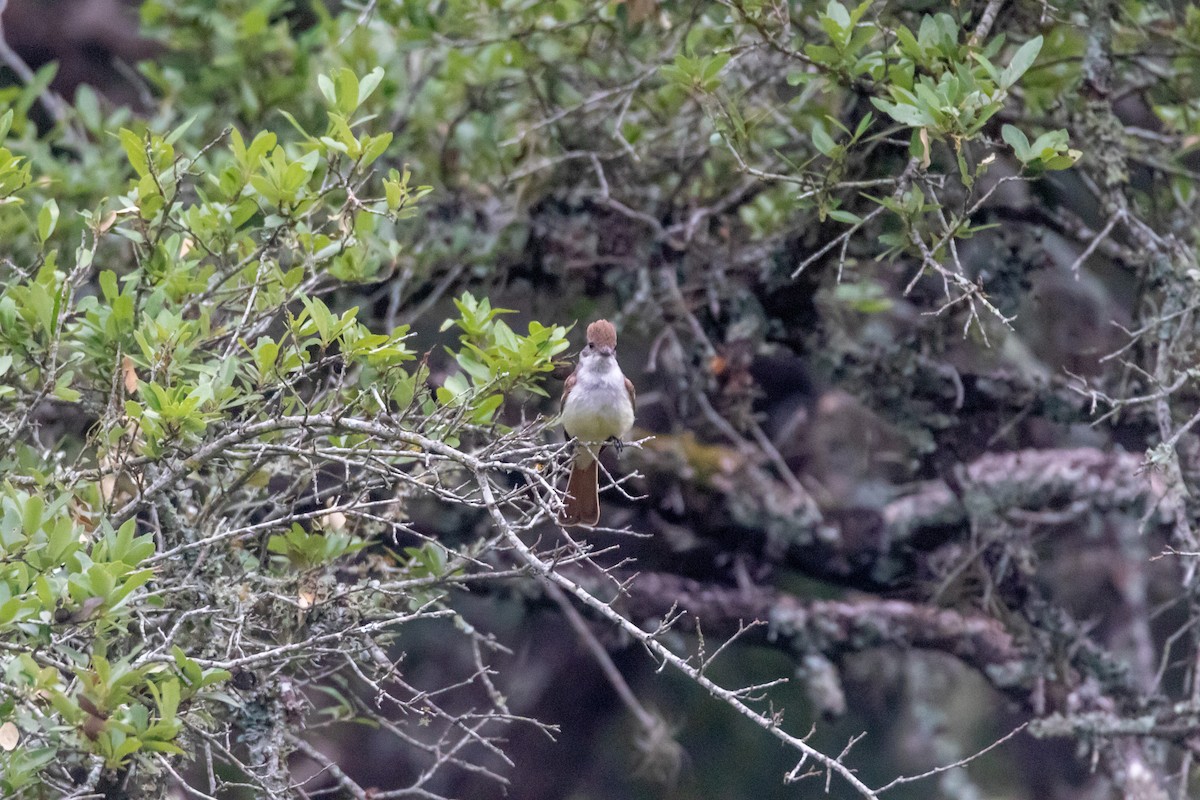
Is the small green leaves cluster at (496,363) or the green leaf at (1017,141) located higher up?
the green leaf at (1017,141)

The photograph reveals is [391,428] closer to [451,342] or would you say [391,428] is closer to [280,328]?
[280,328]

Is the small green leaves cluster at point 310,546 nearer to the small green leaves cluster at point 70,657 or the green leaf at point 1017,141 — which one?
the small green leaves cluster at point 70,657

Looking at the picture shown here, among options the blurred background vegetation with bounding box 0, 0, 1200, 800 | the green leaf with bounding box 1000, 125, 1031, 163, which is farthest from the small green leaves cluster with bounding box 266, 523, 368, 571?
the green leaf with bounding box 1000, 125, 1031, 163

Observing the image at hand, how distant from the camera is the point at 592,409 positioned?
163 inches

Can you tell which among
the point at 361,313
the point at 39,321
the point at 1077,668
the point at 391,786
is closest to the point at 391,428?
the point at 39,321

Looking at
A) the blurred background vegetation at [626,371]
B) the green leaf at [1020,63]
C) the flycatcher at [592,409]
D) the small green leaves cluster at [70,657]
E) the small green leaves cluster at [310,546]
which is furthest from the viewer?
the flycatcher at [592,409]

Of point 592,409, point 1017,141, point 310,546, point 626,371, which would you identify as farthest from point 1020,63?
point 626,371

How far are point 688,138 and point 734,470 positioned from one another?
1326mm

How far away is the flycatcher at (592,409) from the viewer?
4.11 meters

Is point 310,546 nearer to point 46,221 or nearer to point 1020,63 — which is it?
point 46,221

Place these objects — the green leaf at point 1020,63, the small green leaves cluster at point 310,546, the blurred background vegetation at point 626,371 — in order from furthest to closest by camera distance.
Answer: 1. the small green leaves cluster at point 310,546
2. the green leaf at point 1020,63
3. the blurred background vegetation at point 626,371

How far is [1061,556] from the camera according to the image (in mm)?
7281

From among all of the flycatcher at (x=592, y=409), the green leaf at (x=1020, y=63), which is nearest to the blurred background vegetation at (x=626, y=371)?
the green leaf at (x=1020, y=63)

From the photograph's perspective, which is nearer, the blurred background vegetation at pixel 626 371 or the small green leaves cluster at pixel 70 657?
the small green leaves cluster at pixel 70 657
